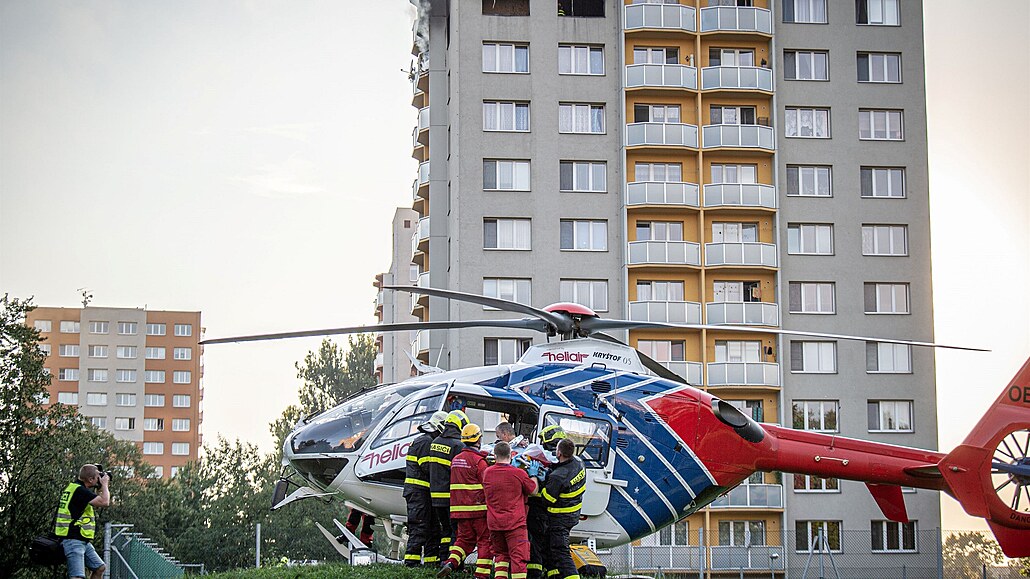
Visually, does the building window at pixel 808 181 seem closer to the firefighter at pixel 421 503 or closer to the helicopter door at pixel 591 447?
the helicopter door at pixel 591 447

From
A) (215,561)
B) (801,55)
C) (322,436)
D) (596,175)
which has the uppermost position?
(801,55)

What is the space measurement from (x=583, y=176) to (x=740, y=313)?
8.73m

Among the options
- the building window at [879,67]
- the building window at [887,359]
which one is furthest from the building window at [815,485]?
the building window at [879,67]

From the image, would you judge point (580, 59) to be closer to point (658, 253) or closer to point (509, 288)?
point (658, 253)

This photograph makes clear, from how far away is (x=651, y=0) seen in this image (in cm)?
4875

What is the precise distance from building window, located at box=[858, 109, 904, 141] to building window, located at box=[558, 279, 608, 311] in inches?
524

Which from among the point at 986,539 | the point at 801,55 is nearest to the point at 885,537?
the point at 986,539

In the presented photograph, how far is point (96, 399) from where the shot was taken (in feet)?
388

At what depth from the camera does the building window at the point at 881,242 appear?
159 ft

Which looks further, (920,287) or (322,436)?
(920,287)

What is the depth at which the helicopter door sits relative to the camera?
58.2 ft

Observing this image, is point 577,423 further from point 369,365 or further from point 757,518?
point 369,365

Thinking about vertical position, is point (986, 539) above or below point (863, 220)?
below

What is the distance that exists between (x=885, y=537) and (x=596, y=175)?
1920 centimetres
